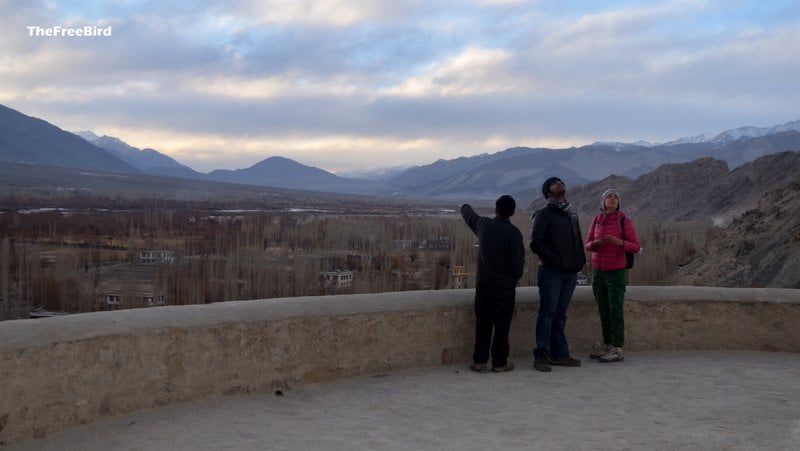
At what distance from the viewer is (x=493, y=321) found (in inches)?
242

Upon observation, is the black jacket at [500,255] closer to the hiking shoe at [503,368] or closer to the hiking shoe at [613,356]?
the hiking shoe at [503,368]

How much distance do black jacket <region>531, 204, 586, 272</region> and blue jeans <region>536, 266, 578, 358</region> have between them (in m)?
0.09

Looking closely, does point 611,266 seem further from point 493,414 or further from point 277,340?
point 277,340

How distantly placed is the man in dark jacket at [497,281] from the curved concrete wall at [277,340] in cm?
30

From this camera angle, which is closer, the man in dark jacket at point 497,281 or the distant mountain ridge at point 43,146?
the man in dark jacket at point 497,281

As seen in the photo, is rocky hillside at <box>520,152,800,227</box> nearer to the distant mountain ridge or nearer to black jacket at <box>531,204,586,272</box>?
black jacket at <box>531,204,586,272</box>

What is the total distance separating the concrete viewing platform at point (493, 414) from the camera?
4.37 metres

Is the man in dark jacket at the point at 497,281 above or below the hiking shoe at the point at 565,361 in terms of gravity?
above

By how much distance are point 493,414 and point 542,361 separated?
1319mm

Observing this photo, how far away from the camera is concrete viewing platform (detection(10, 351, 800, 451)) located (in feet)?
14.3

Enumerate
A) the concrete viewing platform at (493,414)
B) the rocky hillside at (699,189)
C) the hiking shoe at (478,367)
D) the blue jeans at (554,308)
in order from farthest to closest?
the rocky hillside at (699,189), the blue jeans at (554,308), the hiking shoe at (478,367), the concrete viewing platform at (493,414)

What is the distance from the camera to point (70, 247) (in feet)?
110

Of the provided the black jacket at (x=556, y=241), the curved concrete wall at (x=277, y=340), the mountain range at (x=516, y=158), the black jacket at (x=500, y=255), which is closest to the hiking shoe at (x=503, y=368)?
the curved concrete wall at (x=277, y=340)

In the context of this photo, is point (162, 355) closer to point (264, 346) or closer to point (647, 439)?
point (264, 346)
